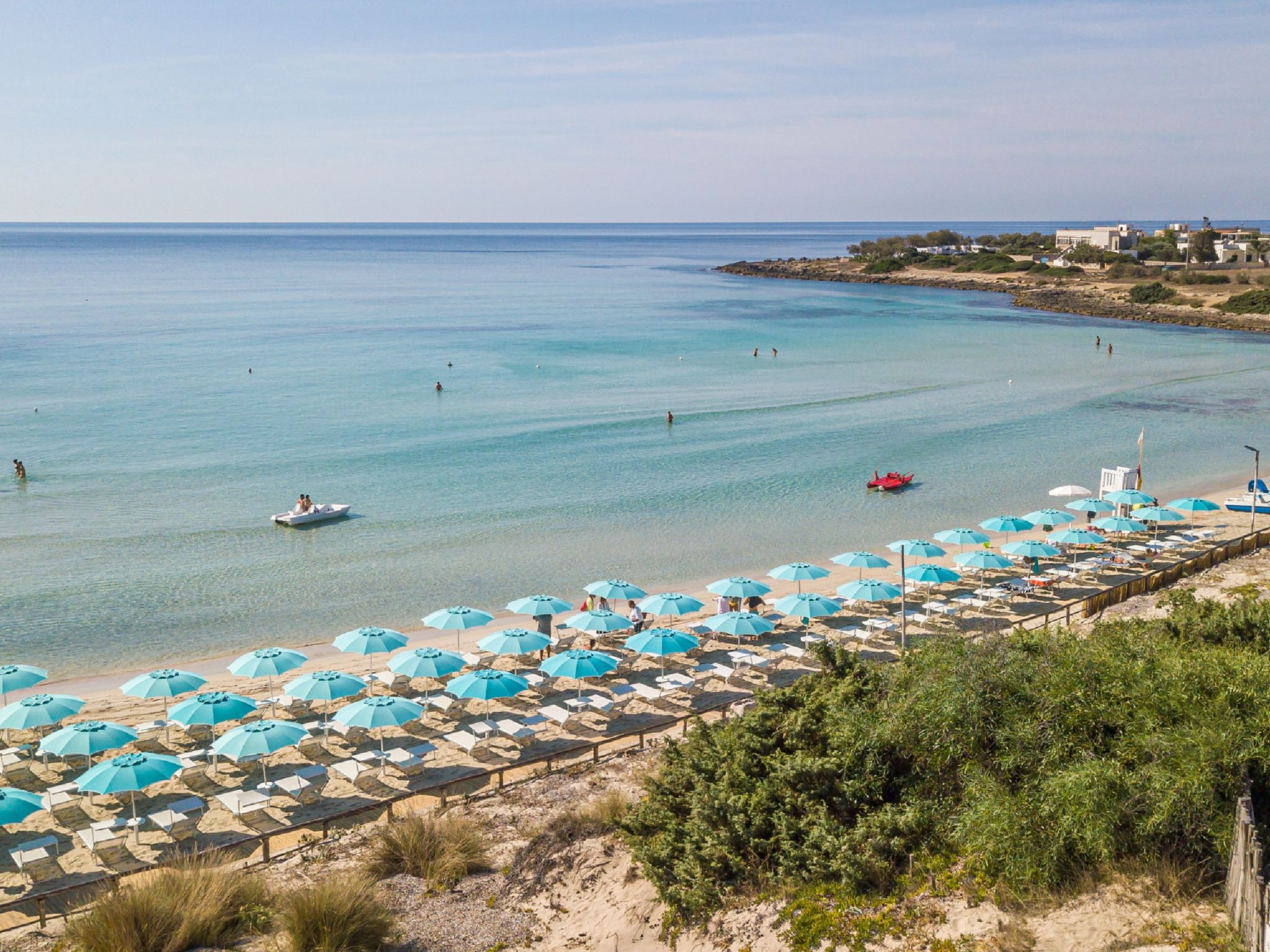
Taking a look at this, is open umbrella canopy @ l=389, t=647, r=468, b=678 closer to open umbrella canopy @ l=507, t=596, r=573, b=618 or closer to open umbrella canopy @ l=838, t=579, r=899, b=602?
open umbrella canopy @ l=507, t=596, r=573, b=618

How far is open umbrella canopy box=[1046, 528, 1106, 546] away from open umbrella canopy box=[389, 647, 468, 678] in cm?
1678

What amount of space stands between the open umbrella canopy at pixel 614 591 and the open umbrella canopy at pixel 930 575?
631 cm

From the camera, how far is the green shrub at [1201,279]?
107 m

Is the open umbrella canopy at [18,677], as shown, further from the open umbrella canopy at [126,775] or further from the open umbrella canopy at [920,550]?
the open umbrella canopy at [920,550]

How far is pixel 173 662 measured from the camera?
75.0 ft

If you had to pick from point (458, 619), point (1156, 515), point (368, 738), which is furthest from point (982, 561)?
point (368, 738)

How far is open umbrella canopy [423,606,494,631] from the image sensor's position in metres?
21.6

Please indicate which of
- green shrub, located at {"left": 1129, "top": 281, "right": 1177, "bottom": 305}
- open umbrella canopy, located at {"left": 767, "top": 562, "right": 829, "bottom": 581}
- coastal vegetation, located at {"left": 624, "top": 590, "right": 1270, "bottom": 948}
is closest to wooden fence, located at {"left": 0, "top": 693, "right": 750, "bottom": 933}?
coastal vegetation, located at {"left": 624, "top": 590, "right": 1270, "bottom": 948}

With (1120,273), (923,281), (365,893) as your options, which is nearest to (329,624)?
(365,893)

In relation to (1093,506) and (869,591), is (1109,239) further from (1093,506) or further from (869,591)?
(869,591)

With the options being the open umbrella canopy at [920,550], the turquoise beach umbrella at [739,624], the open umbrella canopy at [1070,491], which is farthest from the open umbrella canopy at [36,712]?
the open umbrella canopy at [1070,491]

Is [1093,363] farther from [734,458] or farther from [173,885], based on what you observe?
[173,885]

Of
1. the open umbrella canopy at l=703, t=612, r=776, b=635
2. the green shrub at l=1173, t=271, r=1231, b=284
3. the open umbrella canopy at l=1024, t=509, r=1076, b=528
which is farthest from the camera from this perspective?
the green shrub at l=1173, t=271, r=1231, b=284

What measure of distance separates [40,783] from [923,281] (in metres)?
140
